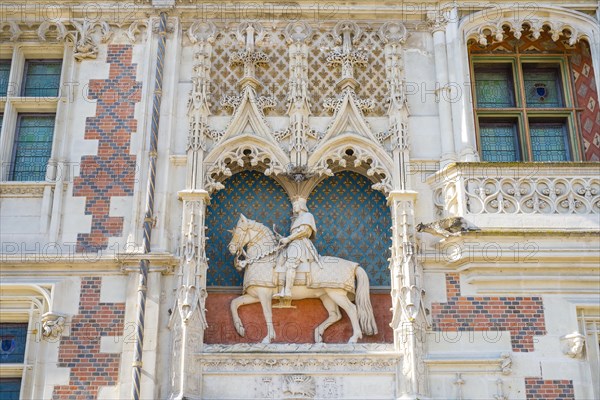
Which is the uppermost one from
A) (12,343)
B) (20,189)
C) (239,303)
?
(20,189)

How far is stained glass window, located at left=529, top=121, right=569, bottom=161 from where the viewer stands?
13602 millimetres

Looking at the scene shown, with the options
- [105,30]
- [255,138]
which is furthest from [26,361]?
[105,30]

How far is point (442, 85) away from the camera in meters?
13.4

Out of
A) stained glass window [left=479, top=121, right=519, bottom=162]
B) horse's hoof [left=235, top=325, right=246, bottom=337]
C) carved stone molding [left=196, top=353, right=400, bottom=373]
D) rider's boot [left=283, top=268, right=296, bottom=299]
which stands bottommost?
carved stone molding [left=196, top=353, right=400, bottom=373]

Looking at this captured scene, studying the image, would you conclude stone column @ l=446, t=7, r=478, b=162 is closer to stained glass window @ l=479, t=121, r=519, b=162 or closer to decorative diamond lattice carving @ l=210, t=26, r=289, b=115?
stained glass window @ l=479, t=121, r=519, b=162

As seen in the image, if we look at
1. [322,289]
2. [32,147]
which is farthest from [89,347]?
[32,147]

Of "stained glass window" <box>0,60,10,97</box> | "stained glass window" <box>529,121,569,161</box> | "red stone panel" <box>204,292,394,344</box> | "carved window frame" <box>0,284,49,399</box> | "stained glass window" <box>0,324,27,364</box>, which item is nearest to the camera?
"carved window frame" <box>0,284,49,399</box>

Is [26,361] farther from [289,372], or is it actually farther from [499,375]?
[499,375]

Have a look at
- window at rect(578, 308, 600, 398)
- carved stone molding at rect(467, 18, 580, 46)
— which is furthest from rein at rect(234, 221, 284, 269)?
carved stone molding at rect(467, 18, 580, 46)

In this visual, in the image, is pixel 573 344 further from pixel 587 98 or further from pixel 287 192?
pixel 287 192

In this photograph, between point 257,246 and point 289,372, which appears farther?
point 257,246

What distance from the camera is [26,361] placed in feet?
38.1

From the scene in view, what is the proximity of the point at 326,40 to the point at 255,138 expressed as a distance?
2.11 meters

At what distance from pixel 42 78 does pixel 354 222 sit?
5.27 meters
